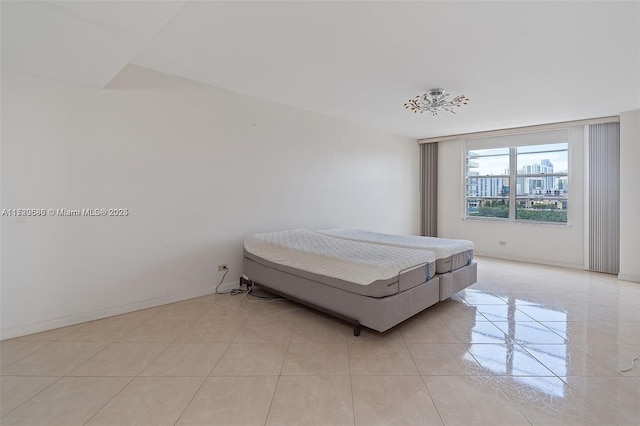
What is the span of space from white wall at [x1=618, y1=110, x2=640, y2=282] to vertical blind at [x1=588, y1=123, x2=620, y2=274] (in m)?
0.33

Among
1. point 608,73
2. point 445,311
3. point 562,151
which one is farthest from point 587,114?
point 445,311

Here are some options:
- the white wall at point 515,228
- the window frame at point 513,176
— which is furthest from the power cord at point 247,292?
the window frame at point 513,176

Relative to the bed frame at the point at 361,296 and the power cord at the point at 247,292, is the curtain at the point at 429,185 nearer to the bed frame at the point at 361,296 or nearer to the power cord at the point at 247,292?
the bed frame at the point at 361,296

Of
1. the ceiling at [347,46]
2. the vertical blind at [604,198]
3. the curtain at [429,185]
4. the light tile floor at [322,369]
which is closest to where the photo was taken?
the light tile floor at [322,369]

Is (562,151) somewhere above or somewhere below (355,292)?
above

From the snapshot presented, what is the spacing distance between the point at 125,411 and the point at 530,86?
16.0 feet

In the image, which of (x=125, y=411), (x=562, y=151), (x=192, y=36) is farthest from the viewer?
(x=562, y=151)

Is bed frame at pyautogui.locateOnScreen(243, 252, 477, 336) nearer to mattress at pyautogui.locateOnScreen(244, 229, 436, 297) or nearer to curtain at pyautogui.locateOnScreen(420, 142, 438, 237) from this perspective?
mattress at pyautogui.locateOnScreen(244, 229, 436, 297)

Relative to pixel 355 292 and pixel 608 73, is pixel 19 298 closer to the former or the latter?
pixel 355 292

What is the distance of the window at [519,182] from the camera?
542cm

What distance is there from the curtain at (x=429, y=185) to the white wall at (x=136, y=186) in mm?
3456

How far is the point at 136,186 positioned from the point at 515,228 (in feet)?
21.4

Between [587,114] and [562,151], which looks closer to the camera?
[587,114]

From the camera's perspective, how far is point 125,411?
1.68 m
